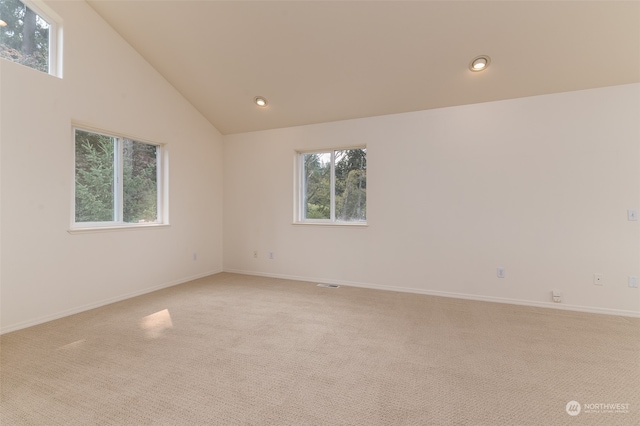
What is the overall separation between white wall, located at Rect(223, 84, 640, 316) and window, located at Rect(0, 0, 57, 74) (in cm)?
271

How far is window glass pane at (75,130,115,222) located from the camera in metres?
3.21

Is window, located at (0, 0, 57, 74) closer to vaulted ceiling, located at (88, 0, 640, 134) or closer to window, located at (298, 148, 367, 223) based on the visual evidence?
vaulted ceiling, located at (88, 0, 640, 134)

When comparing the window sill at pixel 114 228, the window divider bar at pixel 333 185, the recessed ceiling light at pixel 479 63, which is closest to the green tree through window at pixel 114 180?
the window sill at pixel 114 228

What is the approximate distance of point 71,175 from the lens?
3.06 metres

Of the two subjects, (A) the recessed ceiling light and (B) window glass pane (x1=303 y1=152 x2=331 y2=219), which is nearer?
(A) the recessed ceiling light

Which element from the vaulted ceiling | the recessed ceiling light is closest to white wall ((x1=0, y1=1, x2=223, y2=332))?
the vaulted ceiling

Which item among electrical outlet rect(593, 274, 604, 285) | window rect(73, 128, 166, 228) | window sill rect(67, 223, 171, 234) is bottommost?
electrical outlet rect(593, 274, 604, 285)

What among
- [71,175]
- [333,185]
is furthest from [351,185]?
[71,175]

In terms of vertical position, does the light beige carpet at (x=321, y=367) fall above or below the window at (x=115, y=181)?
below

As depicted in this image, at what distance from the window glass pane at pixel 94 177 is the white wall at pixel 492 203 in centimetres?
218

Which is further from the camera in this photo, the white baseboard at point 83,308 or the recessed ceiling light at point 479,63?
the recessed ceiling light at point 479,63

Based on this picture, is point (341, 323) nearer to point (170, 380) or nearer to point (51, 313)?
point (170, 380)

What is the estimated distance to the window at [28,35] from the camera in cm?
269

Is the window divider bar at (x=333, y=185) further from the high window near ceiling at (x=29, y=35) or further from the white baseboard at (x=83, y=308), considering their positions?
the high window near ceiling at (x=29, y=35)
